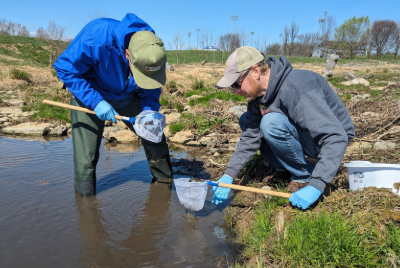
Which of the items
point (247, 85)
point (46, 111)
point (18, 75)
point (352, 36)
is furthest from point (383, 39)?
point (247, 85)

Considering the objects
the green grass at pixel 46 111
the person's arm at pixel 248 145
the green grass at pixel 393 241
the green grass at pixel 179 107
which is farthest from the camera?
the green grass at pixel 179 107

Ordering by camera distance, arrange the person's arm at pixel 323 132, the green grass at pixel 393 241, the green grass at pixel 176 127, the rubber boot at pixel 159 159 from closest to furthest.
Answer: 1. the green grass at pixel 393 241
2. the person's arm at pixel 323 132
3. the rubber boot at pixel 159 159
4. the green grass at pixel 176 127

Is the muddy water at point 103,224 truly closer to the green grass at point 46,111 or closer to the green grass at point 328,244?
the green grass at point 328,244

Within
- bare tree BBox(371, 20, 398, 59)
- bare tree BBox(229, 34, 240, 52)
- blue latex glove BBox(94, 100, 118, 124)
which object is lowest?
blue latex glove BBox(94, 100, 118, 124)

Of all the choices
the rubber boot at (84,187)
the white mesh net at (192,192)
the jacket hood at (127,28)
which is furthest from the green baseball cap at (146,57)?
the rubber boot at (84,187)

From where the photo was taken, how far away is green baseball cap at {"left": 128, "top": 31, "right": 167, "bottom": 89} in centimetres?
273

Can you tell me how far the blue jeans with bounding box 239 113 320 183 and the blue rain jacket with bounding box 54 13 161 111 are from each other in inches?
59.5

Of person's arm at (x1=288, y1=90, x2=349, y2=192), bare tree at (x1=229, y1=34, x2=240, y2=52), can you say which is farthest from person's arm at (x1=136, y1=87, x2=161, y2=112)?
bare tree at (x1=229, y1=34, x2=240, y2=52)

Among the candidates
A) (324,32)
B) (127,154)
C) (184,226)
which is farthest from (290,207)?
(324,32)

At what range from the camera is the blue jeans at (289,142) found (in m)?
2.64

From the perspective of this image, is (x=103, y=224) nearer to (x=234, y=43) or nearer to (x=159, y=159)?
(x=159, y=159)

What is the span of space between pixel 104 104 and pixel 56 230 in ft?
4.23

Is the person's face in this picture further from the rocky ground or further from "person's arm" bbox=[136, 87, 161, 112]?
"person's arm" bbox=[136, 87, 161, 112]

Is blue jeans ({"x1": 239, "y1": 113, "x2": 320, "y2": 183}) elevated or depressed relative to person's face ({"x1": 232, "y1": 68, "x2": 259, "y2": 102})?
depressed
